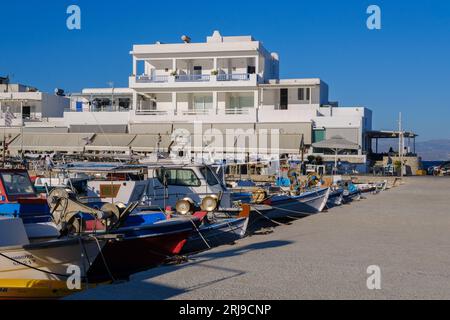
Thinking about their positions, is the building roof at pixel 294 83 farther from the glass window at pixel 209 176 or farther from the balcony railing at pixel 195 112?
the glass window at pixel 209 176

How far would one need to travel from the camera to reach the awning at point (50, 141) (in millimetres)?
45719

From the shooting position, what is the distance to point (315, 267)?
11.3m

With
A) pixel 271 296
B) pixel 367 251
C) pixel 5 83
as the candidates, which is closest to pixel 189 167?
pixel 367 251

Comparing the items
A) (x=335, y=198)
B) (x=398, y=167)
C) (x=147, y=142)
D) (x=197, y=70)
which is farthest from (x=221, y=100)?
(x=335, y=198)

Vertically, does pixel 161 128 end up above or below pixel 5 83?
below

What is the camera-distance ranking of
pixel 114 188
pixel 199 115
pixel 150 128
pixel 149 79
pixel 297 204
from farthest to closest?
pixel 149 79, pixel 150 128, pixel 199 115, pixel 297 204, pixel 114 188

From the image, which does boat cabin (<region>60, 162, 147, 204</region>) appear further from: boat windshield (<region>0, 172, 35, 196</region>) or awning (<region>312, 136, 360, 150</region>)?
awning (<region>312, 136, 360, 150</region>)

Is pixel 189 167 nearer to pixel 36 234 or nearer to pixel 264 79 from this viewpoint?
pixel 36 234

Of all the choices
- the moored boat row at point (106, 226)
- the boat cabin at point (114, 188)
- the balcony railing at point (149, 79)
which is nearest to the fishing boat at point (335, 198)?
the moored boat row at point (106, 226)

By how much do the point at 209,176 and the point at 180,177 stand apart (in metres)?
0.96

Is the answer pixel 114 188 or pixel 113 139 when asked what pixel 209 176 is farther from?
pixel 113 139

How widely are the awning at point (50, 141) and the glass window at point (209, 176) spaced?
26632 millimetres
